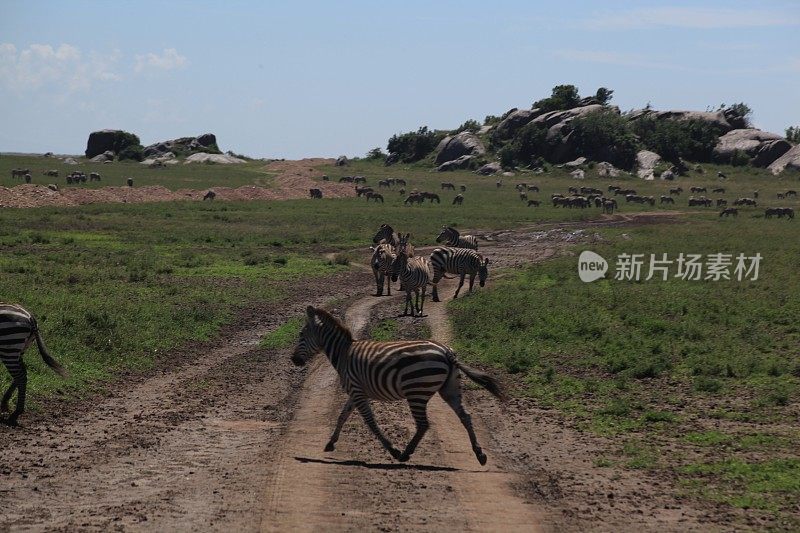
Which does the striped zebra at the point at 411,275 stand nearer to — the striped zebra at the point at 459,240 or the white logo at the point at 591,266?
the white logo at the point at 591,266

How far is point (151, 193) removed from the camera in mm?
75812

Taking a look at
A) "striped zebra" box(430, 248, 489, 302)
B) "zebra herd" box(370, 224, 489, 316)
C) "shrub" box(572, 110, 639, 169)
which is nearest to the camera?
"zebra herd" box(370, 224, 489, 316)

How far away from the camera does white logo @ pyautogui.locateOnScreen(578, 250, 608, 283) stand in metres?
35.0

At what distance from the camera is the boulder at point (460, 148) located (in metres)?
120

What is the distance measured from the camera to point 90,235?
4769 cm

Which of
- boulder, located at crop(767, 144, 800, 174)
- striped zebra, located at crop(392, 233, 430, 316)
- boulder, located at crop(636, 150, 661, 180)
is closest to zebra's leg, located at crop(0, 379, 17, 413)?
striped zebra, located at crop(392, 233, 430, 316)

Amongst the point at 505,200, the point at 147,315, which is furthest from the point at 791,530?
the point at 505,200

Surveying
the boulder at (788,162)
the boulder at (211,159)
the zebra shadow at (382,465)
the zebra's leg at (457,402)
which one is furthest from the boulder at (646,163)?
the zebra shadow at (382,465)

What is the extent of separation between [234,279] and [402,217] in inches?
1186

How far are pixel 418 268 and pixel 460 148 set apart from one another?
95153mm

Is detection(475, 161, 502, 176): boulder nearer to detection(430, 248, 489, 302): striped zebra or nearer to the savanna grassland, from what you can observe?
the savanna grassland

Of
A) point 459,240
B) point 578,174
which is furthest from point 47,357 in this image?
point 578,174

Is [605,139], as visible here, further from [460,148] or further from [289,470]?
[289,470]

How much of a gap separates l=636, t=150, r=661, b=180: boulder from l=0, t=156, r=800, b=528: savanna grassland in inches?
1849
